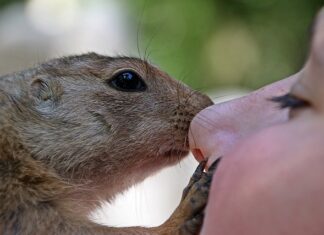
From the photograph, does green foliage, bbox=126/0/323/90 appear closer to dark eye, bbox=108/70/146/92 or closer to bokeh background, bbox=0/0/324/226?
bokeh background, bbox=0/0/324/226

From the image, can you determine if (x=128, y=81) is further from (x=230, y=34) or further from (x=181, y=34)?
(x=230, y=34)

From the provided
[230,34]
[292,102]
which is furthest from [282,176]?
[230,34]

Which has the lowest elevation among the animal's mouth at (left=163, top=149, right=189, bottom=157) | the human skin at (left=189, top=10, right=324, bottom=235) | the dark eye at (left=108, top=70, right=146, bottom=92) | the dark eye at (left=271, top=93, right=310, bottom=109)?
the animal's mouth at (left=163, top=149, right=189, bottom=157)

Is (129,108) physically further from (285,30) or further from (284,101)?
(285,30)

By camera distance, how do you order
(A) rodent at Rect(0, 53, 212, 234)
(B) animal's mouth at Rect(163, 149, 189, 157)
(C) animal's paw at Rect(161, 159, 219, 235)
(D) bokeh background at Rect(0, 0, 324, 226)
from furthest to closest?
(D) bokeh background at Rect(0, 0, 324, 226)
(B) animal's mouth at Rect(163, 149, 189, 157)
(A) rodent at Rect(0, 53, 212, 234)
(C) animal's paw at Rect(161, 159, 219, 235)

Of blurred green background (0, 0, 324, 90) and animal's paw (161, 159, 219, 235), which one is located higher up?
animal's paw (161, 159, 219, 235)

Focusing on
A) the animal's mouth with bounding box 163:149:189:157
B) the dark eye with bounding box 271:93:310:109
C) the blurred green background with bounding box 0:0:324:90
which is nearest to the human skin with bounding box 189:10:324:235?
the dark eye with bounding box 271:93:310:109
